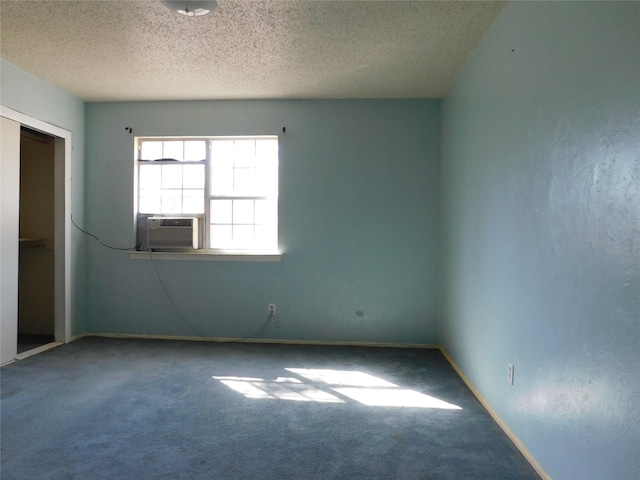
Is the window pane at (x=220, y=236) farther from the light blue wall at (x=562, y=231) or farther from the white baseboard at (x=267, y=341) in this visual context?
the light blue wall at (x=562, y=231)

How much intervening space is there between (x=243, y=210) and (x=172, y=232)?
2.56 feet

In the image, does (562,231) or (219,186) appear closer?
(562,231)

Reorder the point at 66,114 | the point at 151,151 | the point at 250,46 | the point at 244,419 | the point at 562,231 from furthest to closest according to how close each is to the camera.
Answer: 1. the point at 151,151
2. the point at 66,114
3. the point at 250,46
4. the point at 244,419
5. the point at 562,231

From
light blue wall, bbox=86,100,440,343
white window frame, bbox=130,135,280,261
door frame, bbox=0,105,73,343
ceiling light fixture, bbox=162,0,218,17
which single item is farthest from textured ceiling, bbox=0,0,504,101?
door frame, bbox=0,105,73,343

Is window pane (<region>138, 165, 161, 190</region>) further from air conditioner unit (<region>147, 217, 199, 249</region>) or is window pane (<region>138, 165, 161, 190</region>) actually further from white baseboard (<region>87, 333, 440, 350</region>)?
white baseboard (<region>87, 333, 440, 350</region>)

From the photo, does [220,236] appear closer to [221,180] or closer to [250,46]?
[221,180]

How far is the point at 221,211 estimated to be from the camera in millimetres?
4141

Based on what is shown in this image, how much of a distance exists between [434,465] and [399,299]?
6.90ft

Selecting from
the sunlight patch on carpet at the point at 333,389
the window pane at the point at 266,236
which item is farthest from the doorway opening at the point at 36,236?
the sunlight patch on carpet at the point at 333,389

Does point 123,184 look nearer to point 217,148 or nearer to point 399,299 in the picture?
point 217,148

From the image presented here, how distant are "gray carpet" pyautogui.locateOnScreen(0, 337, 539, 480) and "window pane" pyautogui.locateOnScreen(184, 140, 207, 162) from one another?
82.5 inches

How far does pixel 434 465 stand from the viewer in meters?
1.88

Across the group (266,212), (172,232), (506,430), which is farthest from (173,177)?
(506,430)

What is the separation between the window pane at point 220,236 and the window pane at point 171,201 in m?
0.45
